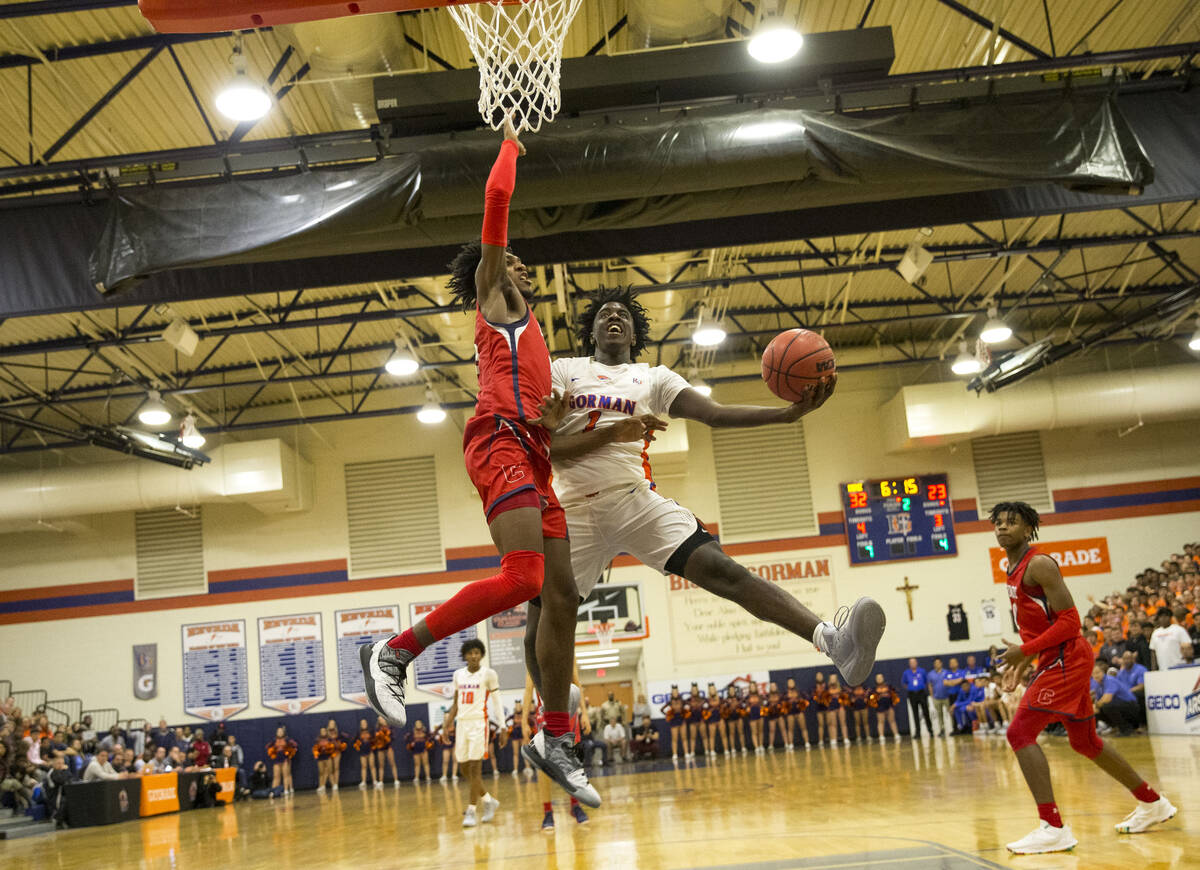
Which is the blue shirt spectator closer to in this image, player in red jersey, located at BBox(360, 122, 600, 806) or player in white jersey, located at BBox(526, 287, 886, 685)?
player in white jersey, located at BBox(526, 287, 886, 685)

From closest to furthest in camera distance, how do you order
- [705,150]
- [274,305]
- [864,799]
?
1. [705,150]
2. [864,799]
3. [274,305]

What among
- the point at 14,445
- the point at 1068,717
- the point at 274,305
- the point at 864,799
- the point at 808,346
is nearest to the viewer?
the point at 808,346

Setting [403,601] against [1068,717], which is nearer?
[1068,717]

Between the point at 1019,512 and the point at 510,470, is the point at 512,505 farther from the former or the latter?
the point at 1019,512

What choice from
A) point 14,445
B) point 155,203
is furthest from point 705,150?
point 14,445

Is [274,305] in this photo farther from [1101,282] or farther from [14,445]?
[1101,282]

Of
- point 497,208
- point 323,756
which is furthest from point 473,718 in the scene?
point 323,756

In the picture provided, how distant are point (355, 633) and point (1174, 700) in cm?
1546

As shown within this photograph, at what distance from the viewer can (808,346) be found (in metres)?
4.43

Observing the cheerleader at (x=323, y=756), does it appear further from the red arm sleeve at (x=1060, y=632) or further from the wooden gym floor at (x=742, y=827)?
the red arm sleeve at (x=1060, y=632)

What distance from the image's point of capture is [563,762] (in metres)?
4.48

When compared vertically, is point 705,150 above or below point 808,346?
above

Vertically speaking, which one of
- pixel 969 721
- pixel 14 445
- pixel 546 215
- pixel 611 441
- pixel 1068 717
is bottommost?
pixel 969 721

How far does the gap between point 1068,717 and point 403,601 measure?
18.5 metres
